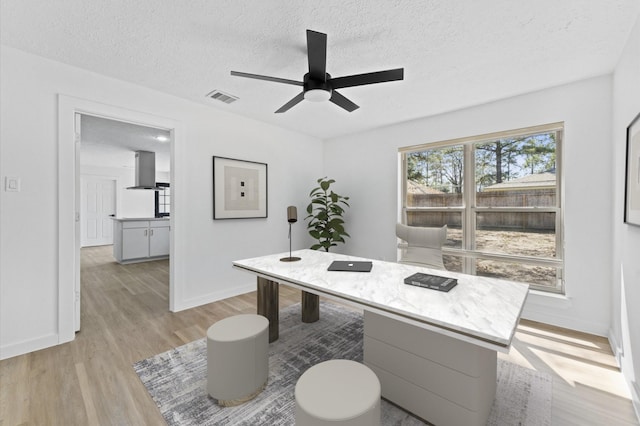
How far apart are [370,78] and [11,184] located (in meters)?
2.95

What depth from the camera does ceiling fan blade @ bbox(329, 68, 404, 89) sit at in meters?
1.78

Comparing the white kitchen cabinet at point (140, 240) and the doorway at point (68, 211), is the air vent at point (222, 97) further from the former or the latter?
the white kitchen cabinet at point (140, 240)

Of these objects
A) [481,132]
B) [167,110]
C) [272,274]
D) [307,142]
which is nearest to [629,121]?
[481,132]

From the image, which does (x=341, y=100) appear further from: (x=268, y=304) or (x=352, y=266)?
(x=268, y=304)

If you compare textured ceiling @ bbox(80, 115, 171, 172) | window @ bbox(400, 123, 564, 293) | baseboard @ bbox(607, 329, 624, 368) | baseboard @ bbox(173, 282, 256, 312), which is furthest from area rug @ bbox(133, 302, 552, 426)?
textured ceiling @ bbox(80, 115, 171, 172)

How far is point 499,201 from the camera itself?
3.25m

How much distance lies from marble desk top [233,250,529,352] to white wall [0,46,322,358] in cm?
150

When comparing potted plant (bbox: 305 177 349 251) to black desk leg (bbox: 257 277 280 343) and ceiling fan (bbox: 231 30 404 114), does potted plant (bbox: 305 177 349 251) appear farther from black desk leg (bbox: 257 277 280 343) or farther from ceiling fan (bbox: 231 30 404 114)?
ceiling fan (bbox: 231 30 404 114)

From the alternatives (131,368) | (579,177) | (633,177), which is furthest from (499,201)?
(131,368)

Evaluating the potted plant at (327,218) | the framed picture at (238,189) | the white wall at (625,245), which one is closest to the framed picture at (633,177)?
the white wall at (625,245)

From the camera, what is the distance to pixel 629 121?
1878 millimetres

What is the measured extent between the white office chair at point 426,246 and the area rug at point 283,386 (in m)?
0.99

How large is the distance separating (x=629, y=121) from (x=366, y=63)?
193cm

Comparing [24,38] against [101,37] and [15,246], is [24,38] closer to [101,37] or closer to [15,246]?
[101,37]
